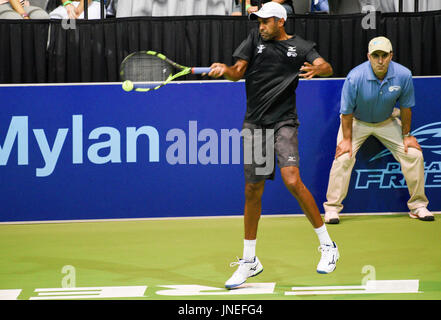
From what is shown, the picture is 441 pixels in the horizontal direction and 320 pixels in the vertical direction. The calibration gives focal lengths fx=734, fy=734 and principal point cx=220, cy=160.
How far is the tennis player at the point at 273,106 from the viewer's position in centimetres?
491

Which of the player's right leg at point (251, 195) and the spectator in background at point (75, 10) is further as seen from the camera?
Result: the spectator in background at point (75, 10)

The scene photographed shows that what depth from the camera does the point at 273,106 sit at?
16.4 feet

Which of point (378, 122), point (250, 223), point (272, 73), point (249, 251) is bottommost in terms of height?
point (249, 251)

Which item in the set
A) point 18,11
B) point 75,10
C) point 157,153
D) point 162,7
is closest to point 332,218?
point 157,153

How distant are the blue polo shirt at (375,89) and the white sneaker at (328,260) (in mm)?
2312

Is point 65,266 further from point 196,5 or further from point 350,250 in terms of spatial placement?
point 196,5

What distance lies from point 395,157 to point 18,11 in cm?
424

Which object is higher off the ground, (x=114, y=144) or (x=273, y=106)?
(x=273, y=106)

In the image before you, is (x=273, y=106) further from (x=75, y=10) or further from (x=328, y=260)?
(x=75, y=10)

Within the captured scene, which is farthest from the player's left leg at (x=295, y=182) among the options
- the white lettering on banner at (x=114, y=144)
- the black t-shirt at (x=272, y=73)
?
the white lettering on banner at (x=114, y=144)

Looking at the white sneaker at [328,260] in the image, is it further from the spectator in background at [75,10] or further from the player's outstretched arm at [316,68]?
the spectator in background at [75,10]

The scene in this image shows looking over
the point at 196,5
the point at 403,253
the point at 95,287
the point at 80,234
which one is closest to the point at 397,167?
the point at 403,253

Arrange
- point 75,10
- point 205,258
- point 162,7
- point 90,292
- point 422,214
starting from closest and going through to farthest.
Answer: point 90,292
point 205,258
point 422,214
point 162,7
point 75,10

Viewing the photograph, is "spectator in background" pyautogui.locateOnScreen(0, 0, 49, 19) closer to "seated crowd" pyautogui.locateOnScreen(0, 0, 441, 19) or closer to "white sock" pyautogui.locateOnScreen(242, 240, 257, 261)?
"seated crowd" pyautogui.locateOnScreen(0, 0, 441, 19)
